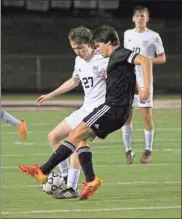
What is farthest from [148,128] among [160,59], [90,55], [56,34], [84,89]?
[56,34]

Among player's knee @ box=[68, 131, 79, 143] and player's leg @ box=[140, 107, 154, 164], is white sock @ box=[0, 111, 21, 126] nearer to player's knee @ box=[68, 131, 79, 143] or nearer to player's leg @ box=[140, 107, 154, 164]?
player's knee @ box=[68, 131, 79, 143]

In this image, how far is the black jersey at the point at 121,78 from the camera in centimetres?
988

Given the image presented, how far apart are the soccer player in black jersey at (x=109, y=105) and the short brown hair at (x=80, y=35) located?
0.34 ft

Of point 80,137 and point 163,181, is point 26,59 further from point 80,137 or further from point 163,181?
point 80,137

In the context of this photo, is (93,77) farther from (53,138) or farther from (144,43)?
(144,43)

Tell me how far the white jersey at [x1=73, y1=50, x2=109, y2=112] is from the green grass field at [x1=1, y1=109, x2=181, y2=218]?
2.72 metres

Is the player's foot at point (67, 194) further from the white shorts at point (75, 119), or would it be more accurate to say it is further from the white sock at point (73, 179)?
the white shorts at point (75, 119)

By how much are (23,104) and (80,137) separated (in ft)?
69.0

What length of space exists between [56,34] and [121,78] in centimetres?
2839

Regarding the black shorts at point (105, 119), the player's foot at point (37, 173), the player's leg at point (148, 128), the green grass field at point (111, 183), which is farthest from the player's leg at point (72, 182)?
the player's leg at point (148, 128)

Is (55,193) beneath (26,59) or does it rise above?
above

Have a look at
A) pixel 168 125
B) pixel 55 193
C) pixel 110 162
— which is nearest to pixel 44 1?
pixel 168 125

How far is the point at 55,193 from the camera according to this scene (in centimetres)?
1107

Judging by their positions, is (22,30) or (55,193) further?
(22,30)
